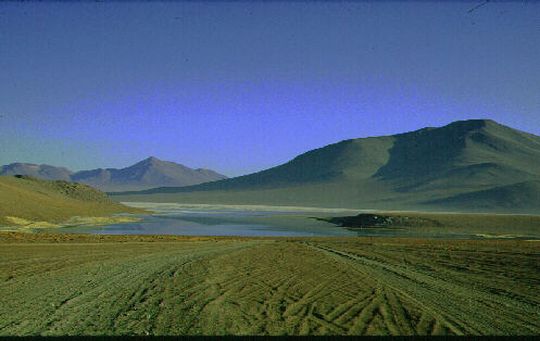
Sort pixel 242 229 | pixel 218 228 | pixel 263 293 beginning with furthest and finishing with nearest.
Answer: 1. pixel 218 228
2. pixel 242 229
3. pixel 263 293

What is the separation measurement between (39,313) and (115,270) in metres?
6.85

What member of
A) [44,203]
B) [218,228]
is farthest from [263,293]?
[44,203]

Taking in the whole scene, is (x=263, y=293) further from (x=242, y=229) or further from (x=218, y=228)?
(x=218, y=228)

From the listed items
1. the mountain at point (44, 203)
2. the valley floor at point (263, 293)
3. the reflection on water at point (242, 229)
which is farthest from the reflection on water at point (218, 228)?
the valley floor at point (263, 293)

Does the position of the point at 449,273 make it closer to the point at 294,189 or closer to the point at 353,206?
the point at 353,206

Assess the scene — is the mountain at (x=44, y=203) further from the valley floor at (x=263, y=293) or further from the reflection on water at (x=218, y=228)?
the valley floor at (x=263, y=293)

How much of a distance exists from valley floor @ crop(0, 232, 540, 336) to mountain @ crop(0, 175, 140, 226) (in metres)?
28.3

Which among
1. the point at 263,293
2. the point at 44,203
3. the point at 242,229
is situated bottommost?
the point at 263,293

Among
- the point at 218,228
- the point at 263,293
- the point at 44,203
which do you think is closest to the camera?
the point at 263,293

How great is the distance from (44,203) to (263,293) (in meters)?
52.4

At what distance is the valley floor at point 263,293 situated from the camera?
11.4 m

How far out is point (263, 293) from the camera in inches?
590

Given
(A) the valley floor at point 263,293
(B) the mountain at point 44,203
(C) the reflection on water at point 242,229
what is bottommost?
(A) the valley floor at point 263,293

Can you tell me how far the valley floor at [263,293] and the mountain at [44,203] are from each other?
28313 mm
